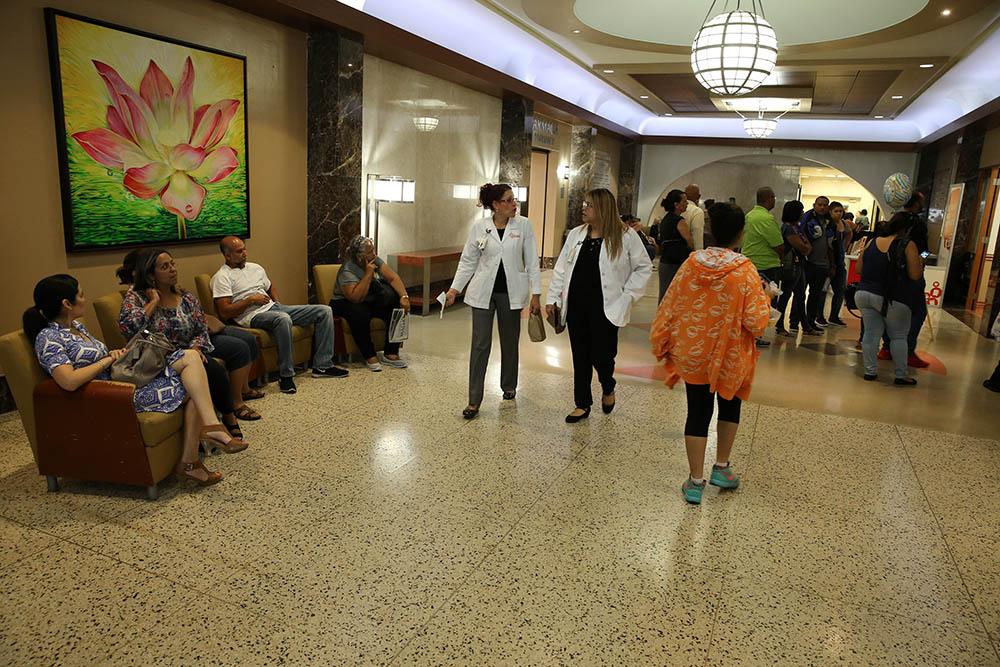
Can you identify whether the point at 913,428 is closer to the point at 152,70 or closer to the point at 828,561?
the point at 828,561

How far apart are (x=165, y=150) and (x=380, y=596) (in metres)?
4.25

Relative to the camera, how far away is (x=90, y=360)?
3355 millimetres

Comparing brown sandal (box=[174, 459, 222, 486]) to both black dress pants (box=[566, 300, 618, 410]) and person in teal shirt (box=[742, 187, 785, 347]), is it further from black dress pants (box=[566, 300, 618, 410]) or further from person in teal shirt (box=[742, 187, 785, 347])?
person in teal shirt (box=[742, 187, 785, 347])

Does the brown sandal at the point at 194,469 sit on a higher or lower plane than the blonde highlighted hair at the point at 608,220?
lower

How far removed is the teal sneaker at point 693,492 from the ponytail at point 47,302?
3248mm

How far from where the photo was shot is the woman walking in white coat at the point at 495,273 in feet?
15.8

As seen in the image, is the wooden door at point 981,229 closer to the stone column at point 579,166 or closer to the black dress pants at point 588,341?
the stone column at point 579,166

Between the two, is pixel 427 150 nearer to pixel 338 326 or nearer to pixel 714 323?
pixel 338 326

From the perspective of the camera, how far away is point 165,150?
5.44 metres

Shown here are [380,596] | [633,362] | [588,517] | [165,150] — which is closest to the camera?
[380,596]

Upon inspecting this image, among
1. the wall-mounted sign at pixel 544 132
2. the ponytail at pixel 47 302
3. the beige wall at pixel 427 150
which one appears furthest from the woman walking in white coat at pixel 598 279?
the wall-mounted sign at pixel 544 132

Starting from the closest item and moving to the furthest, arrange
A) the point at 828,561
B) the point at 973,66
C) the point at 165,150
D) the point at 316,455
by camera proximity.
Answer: the point at 828,561
the point at 316,455
the point at 165,150
the point at 973,66

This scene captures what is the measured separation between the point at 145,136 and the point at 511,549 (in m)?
4.27

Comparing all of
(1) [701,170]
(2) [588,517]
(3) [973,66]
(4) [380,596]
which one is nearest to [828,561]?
(2) [588,517]
